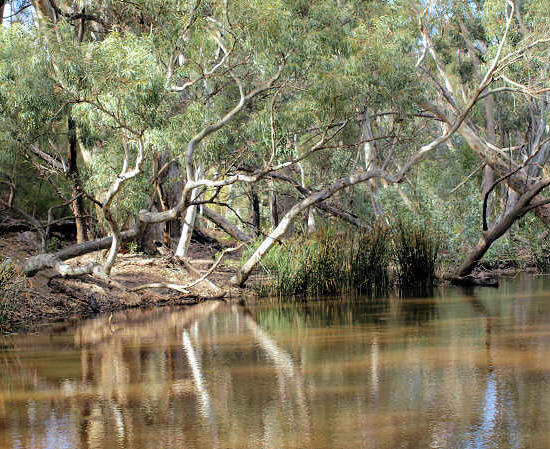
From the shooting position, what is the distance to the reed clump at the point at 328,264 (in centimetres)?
1229

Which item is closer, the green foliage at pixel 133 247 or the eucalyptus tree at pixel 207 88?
the eucalyptus tree at pixel 207 88

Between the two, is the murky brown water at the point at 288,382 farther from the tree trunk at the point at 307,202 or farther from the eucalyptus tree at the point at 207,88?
the eucalyptus tree at the point at 207,88

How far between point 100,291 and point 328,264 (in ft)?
11.6

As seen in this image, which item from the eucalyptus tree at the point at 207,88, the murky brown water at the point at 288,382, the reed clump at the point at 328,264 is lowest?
the murky brown water at the point at 288,382

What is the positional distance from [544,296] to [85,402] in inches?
304

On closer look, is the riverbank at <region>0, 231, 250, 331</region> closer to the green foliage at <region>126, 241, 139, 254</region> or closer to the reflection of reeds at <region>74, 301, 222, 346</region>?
the green foliage at <region>126, 241, 139, 254</region>

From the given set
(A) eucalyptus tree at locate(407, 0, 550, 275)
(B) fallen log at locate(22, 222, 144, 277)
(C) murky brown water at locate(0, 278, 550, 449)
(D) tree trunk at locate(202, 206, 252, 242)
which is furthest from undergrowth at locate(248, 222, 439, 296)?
(D) tree trunk at locate(202, 206, 252, 242)

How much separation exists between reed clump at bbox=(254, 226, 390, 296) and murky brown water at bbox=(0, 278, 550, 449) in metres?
2.42

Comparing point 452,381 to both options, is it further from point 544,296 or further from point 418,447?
point 544,296

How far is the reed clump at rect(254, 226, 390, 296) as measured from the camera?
40.3 feet

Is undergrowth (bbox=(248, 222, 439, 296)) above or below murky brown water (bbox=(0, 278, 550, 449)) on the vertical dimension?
above

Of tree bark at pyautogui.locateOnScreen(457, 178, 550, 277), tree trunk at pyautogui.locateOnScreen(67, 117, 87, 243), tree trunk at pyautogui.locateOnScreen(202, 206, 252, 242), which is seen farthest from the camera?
tree trunk at pyautogui.locateOnScreen(202, 206, 252, 242)

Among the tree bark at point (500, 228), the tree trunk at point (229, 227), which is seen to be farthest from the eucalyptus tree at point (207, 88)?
the tree trunk at point (229, 227)

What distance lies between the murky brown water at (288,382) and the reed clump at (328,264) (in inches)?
95.4
